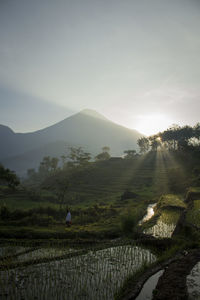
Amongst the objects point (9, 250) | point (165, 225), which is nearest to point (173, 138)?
point (165, 225)

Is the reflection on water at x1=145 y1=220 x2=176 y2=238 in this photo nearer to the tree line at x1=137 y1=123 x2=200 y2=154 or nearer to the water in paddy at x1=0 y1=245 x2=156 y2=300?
the water in paddy at x1=0 y1=245 x2=156 y2=300

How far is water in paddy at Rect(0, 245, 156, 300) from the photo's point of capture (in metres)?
9.12

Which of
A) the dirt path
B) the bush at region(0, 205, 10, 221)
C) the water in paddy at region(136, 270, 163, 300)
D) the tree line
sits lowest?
the bush at region(0, 205, 10, 221)

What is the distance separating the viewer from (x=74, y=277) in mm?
10617

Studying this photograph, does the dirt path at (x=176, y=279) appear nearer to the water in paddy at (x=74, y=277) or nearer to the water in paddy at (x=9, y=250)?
the water in paddy at (x=74, y=277)

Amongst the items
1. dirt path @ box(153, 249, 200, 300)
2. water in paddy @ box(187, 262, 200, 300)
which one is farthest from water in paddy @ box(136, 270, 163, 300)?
water in paddy @ box(187, 262, 200, 300)

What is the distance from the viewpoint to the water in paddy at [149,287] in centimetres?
927

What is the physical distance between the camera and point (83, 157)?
98.2 m

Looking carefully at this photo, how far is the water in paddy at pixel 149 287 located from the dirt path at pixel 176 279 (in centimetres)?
29

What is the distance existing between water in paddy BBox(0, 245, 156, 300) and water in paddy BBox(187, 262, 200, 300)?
2920 millimetres

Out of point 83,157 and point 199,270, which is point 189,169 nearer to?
point 83,157

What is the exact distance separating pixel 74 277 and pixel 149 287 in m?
3.77

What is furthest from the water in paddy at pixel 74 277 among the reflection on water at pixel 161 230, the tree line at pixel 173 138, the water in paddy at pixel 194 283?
the tree line at pixel 173 138

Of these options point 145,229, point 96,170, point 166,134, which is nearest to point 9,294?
point 145,229
